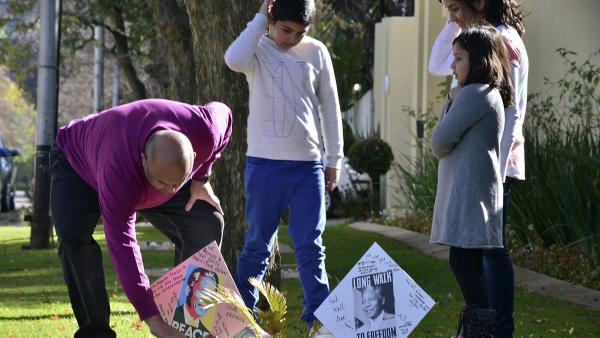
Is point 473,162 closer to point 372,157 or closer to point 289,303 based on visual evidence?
point 289,303

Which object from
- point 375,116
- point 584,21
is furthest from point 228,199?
point 375,116

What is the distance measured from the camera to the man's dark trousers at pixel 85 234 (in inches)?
210

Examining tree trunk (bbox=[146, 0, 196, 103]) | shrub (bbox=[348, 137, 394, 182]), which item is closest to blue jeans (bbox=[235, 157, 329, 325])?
tree trunk (bbox=[146, 0, 196, 103])

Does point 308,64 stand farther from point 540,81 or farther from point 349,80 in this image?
point 349,80

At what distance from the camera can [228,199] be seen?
7605mm

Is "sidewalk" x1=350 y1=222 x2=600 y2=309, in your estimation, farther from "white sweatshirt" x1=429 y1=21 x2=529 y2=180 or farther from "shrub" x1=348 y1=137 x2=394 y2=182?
"shrub" x1=348 y1=137 x2=394 y2=182

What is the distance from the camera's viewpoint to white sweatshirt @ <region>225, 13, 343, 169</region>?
6008 mm

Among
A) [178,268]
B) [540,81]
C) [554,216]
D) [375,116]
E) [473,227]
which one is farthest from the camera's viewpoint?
Answer: [375,116]

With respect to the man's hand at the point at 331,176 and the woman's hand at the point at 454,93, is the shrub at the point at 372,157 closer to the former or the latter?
the man's hand at the point at 331,176

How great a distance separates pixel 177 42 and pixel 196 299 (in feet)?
26.7

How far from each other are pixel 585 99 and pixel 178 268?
652 centimetres

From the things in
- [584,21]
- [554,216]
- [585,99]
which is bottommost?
[554,216]

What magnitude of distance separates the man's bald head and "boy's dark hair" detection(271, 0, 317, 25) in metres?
1.50

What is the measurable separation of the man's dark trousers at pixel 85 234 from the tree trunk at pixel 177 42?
6764 millimetres
